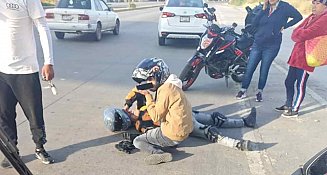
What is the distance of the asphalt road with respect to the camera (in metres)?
4.40

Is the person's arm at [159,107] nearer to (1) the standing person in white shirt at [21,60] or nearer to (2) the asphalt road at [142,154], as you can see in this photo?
(2) the asphalt road at [142,154]

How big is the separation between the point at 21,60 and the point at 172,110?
64.5 inches

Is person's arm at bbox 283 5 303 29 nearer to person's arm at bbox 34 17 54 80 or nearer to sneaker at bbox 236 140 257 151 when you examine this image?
sneaker at bbox 236 140 257 151

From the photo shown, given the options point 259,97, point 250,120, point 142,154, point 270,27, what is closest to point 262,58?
point 270,27

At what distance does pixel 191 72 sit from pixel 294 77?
6.82 feet

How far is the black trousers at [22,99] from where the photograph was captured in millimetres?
4082

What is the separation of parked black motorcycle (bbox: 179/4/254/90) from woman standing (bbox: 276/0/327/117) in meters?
1.57

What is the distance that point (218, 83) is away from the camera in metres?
8.66

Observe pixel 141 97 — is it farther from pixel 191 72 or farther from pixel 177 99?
pixel 191 72

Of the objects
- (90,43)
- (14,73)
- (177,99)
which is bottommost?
(90,43)

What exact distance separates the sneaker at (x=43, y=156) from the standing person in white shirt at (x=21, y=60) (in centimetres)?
25

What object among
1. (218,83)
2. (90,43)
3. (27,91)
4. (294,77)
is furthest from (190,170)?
(90,43)

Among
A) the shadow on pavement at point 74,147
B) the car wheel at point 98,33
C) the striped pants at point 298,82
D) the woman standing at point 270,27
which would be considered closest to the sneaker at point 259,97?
the woman standing at point 270,27

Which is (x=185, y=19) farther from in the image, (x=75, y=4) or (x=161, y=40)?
(x=75, y=4)
